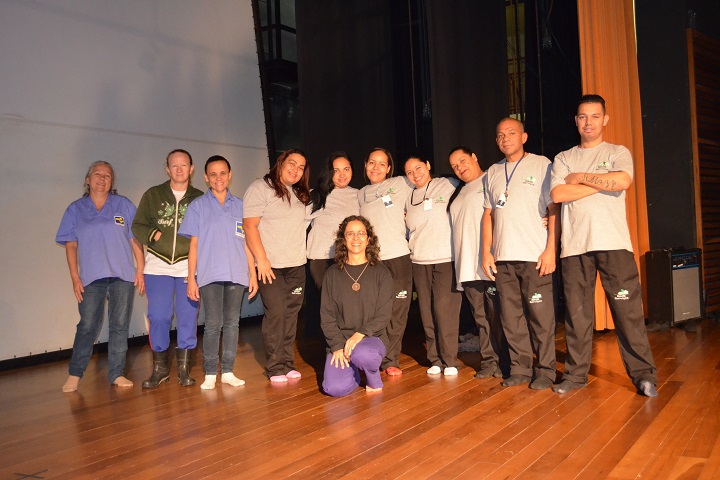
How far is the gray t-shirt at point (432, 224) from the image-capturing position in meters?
4.35

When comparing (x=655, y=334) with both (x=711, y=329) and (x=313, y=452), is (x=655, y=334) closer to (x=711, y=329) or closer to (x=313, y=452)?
(x=711, y=329)

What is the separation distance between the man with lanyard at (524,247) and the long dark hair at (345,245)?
676 millimetres

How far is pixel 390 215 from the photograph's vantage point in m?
4.43

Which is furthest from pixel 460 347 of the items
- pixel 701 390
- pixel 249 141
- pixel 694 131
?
pixel 249 141

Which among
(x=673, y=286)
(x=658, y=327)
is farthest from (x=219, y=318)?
(x=673, y=286)

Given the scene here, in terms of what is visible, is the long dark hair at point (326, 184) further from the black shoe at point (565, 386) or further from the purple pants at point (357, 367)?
the black shoe at point (565, 386)

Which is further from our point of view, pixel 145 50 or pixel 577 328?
pixel 145 50

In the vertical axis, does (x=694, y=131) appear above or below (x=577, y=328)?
above

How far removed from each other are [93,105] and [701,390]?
505 centimetres

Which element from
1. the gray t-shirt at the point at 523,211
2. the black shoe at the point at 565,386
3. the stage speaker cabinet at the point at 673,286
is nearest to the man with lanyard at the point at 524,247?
the gray t-shirt at the point at 523,211

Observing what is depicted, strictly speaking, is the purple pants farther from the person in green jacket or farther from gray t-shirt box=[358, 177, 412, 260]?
the person in green jacket

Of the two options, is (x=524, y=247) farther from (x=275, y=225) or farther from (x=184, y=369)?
(x=184, y=369)

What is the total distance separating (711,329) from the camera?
569 centimetres

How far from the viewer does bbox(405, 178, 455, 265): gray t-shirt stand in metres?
4.35
